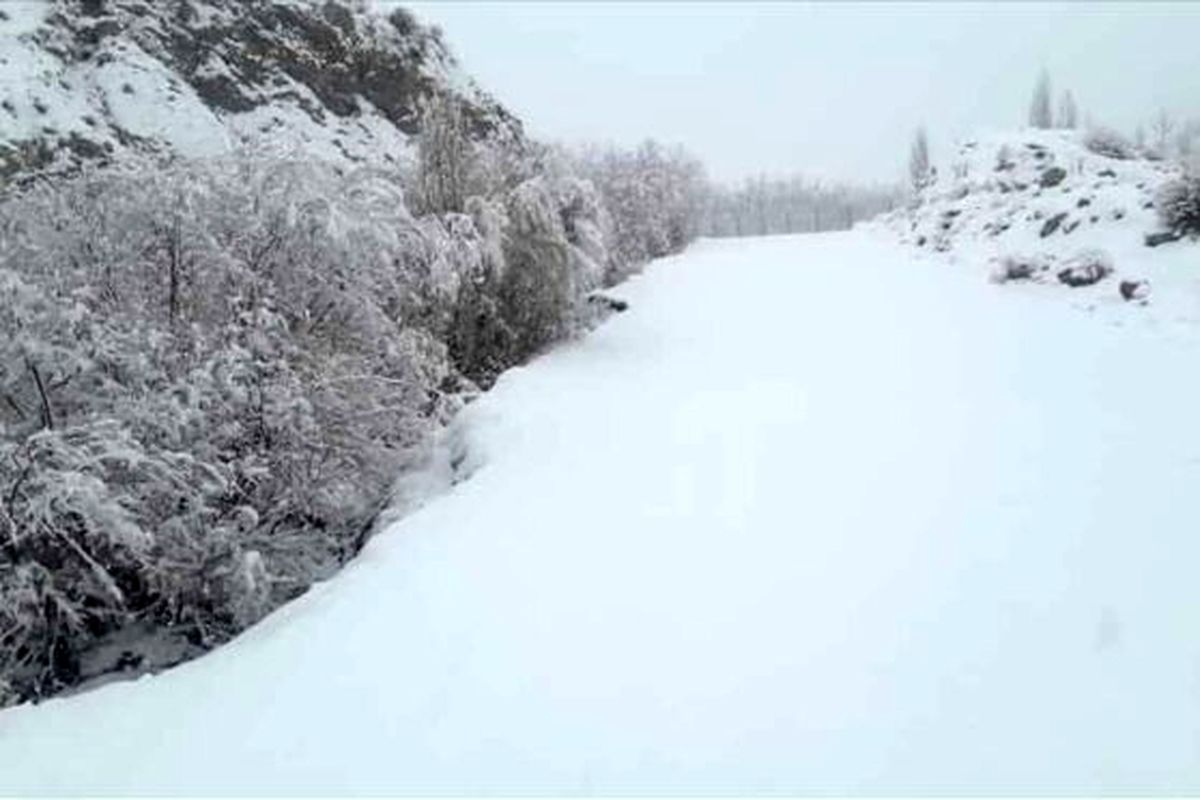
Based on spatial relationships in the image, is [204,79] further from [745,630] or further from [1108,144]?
[1108,144]

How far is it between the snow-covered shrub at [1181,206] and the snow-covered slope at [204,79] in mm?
11914

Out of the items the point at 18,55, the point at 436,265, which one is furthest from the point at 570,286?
the point at 18,55

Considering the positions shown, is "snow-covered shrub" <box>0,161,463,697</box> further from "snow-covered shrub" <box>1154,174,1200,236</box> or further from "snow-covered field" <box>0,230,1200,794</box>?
"snow-covered shrub" <box>1154,174,1200,236</box>

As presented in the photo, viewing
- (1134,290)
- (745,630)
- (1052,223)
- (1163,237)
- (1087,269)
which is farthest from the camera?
(1052,223)

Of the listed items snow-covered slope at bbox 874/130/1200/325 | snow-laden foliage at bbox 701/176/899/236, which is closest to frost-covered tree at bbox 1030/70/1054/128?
snow-laden foliage at bbox 701/176/899/236

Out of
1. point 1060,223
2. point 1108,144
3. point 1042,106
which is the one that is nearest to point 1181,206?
point 1060,223

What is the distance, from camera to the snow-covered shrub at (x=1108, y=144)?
96.8 ft

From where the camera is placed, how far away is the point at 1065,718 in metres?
3.72

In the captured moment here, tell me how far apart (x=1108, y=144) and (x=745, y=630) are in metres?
31.4

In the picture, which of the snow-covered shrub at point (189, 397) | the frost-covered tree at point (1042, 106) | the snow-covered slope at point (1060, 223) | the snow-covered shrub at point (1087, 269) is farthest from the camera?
the frost-covered tree at point (1042, 106)

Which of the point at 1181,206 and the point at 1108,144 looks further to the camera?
the point at 1108,144

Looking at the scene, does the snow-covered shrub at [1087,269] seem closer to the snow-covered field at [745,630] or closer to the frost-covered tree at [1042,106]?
the snow-covered field at [745,630]

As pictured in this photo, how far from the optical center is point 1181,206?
44.1 ft

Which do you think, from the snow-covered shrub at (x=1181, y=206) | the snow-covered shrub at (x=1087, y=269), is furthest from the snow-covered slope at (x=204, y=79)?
the snow-covered shrub at (x=1181, y=206)
